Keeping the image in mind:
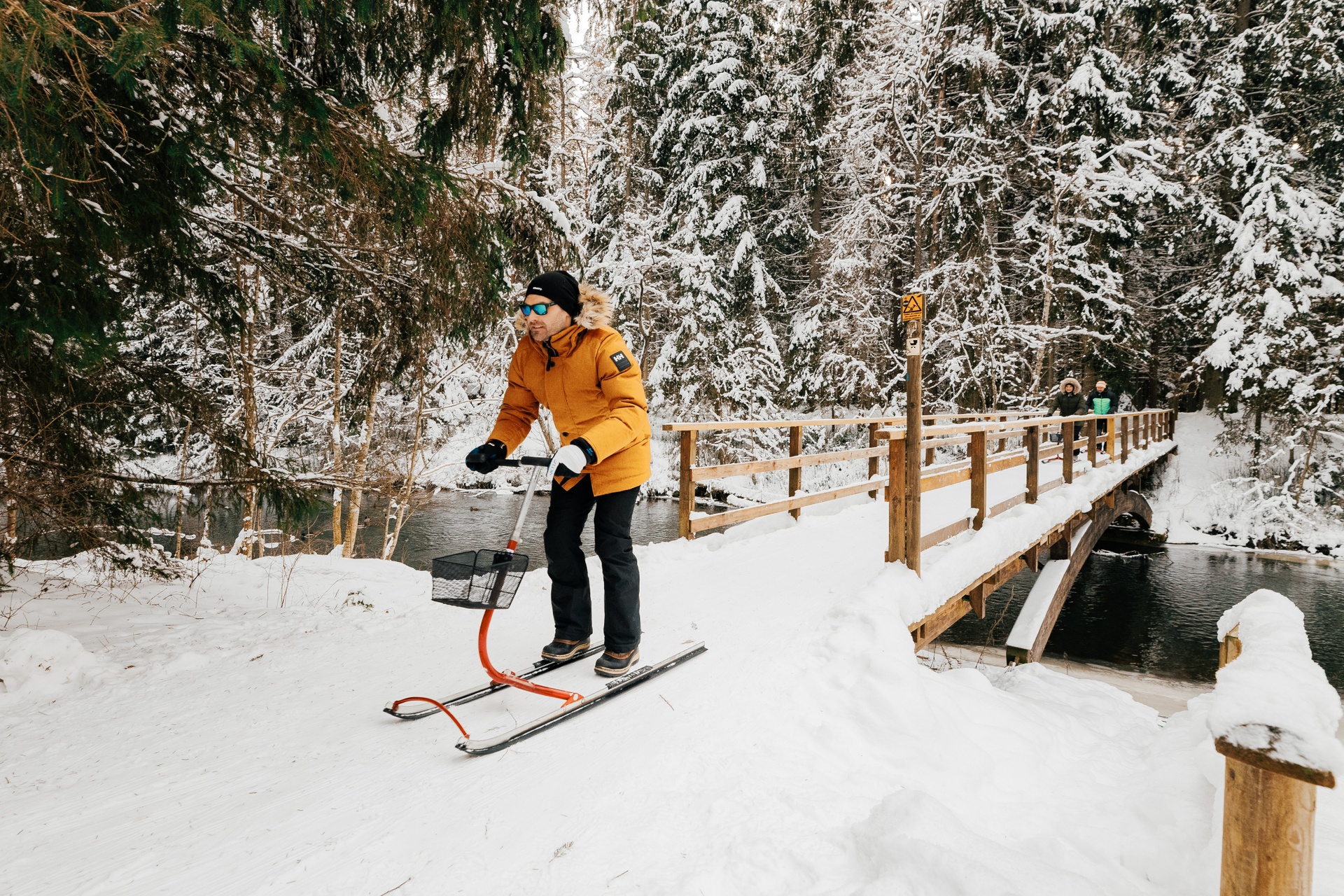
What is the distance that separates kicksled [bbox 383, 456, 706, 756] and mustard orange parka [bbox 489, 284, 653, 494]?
0.31 metres

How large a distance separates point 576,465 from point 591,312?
2.80 ft

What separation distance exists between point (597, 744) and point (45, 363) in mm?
4091

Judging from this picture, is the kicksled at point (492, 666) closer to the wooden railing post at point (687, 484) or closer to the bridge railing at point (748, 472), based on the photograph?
the bridge railing at point (748, 472)

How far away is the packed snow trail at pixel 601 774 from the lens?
1937 mm

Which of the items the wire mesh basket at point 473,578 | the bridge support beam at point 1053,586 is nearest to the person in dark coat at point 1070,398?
the bridge support beam at point 1053,586

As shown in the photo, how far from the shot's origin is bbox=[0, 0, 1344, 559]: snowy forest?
3691 millimetres

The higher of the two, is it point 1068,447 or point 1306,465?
point 1068,447

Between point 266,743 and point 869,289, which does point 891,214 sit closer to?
point 869,289

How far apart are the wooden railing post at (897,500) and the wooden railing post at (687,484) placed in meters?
2.12

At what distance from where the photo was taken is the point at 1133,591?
1349 cm

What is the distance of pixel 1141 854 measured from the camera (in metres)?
2.24

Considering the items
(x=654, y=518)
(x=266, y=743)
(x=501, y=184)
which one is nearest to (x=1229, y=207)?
(x=654, y=518)

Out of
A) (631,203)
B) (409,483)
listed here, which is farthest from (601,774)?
(631,203)

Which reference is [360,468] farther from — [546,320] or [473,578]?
[473,578]
